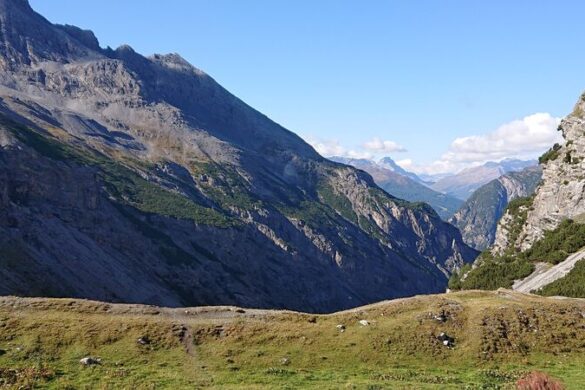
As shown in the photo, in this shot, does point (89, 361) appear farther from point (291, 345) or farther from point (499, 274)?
point (499, 274)

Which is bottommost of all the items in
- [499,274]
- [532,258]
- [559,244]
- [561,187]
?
[499,274]

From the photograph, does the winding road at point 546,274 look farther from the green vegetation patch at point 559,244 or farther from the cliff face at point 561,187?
the cliff face at point 561,187

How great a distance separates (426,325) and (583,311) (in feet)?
55.5

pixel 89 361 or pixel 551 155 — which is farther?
pixel 551 155

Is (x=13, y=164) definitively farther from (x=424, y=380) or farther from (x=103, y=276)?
(x=424, y=380)

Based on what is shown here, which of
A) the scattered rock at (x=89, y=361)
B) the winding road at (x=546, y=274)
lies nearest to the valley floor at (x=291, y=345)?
the scattered rock at (x=89, y=361)

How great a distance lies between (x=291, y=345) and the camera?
45.0 meters

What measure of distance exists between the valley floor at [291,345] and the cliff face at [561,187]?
3164 inches

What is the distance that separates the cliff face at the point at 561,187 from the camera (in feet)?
413

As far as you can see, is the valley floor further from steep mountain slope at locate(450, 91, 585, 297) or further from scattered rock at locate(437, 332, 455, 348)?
steep mountain slope at locate(450, 91, 585, 297)

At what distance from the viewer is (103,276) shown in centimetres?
15850

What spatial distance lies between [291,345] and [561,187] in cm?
11120

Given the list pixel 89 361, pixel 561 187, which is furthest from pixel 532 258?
pixel 89 361

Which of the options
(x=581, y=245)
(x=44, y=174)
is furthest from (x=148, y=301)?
(x=581, y=245)
